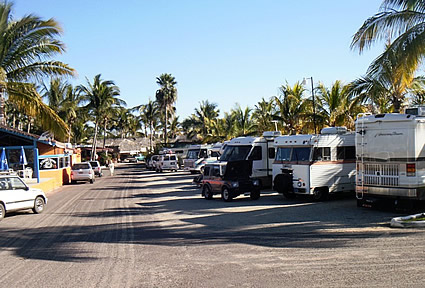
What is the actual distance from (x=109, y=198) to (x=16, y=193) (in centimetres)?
691

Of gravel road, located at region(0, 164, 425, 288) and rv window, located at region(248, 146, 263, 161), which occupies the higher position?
rv window, located at region(248, 146, 263, 161)

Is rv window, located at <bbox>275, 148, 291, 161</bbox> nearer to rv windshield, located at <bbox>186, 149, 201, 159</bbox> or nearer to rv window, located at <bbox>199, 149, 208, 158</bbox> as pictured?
rv window, located at <bbox>199, 149, 208, 158</bbox>

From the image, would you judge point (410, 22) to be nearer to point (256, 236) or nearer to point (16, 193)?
point (256, 236)

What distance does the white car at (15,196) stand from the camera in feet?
49.3

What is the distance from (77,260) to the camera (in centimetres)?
859

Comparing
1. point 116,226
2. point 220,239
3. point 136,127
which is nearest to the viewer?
point 220,239

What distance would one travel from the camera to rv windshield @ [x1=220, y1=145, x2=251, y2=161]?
22.3m

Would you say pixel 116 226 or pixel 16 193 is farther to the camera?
pixel 16 193

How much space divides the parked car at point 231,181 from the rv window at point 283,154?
1.43 metres

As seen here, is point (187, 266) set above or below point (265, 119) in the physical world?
below

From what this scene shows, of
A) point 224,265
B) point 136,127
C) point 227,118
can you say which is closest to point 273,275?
point 224,265

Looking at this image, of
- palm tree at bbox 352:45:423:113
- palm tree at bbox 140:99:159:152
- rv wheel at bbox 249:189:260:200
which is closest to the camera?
palm tree at bbox 352:45:423:113

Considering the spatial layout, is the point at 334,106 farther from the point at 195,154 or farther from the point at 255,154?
the point at 195,154

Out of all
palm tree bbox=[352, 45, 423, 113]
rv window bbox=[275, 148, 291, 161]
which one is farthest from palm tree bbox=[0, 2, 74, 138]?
palm tree bbox=[352, 45, 423, 113]
